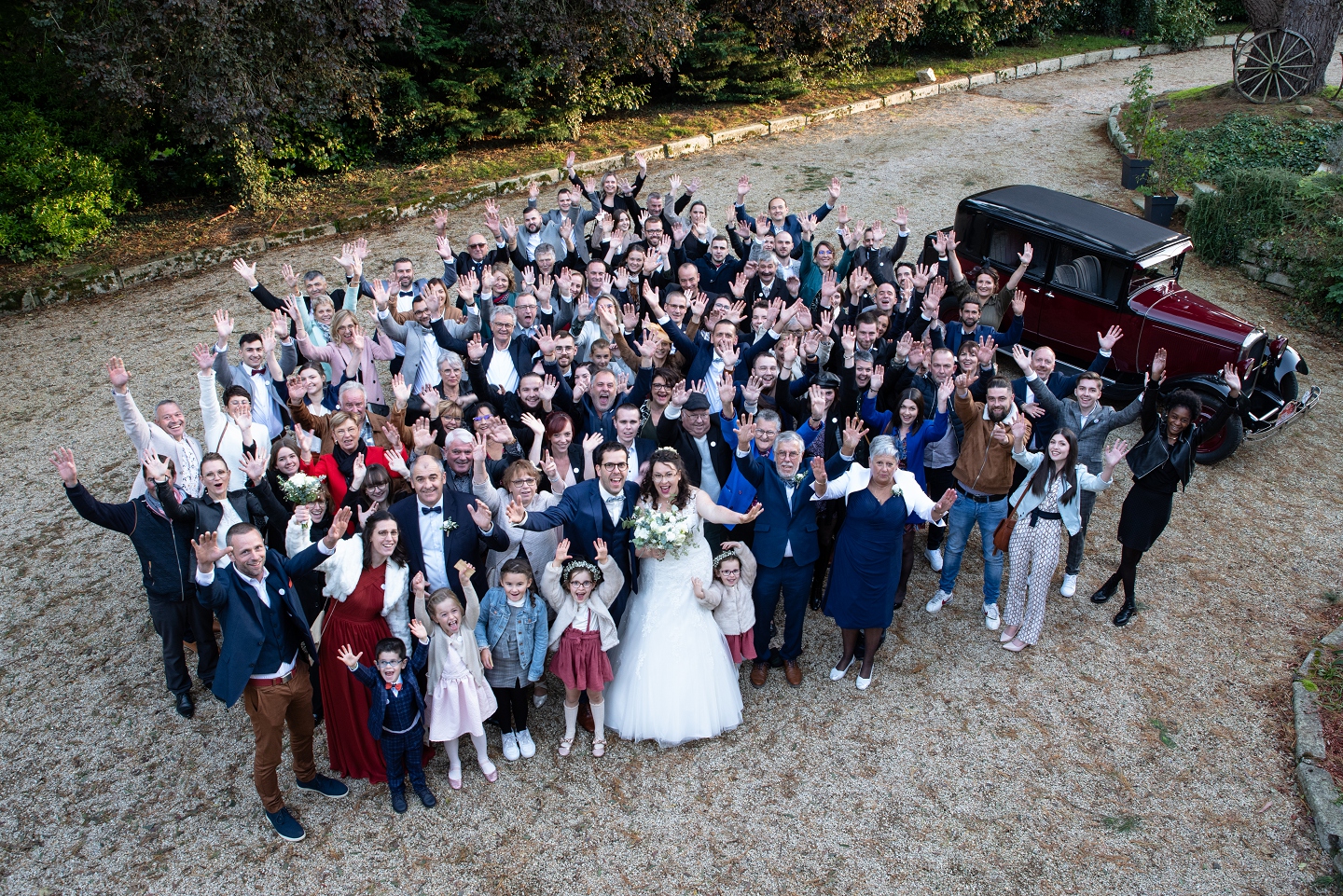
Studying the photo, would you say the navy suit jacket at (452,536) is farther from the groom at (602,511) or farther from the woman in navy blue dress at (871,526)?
the woman in navy blue dress at (871,526)

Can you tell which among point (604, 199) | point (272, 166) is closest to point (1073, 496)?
point (604, 199)

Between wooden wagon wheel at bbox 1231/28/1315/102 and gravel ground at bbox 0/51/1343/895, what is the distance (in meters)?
11.8

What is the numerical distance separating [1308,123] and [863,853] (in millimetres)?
16098

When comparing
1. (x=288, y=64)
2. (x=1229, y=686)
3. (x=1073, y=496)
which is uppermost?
(x=288, y=64)

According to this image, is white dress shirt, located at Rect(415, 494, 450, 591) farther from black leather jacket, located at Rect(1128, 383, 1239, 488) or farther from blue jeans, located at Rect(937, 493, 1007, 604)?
black leather jacket, located at Rect(1128, 383, 1239, 488)

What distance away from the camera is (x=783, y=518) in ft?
18.9

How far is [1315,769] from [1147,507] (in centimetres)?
190

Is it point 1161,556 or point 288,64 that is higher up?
point 288,64

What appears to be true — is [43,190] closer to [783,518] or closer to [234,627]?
[234,627]

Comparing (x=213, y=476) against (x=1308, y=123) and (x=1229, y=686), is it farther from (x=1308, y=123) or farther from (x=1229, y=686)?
(x=1308, y=123)

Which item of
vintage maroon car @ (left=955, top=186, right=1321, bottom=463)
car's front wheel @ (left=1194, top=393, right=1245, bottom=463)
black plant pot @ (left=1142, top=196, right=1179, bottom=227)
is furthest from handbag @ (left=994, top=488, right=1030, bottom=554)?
black plant pot @ (left=1142, top=196, right=1179, bottom=227)

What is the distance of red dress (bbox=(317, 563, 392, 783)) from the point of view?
5051mm

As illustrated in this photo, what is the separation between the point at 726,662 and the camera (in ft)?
18.7

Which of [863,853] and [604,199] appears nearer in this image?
[863,853]
